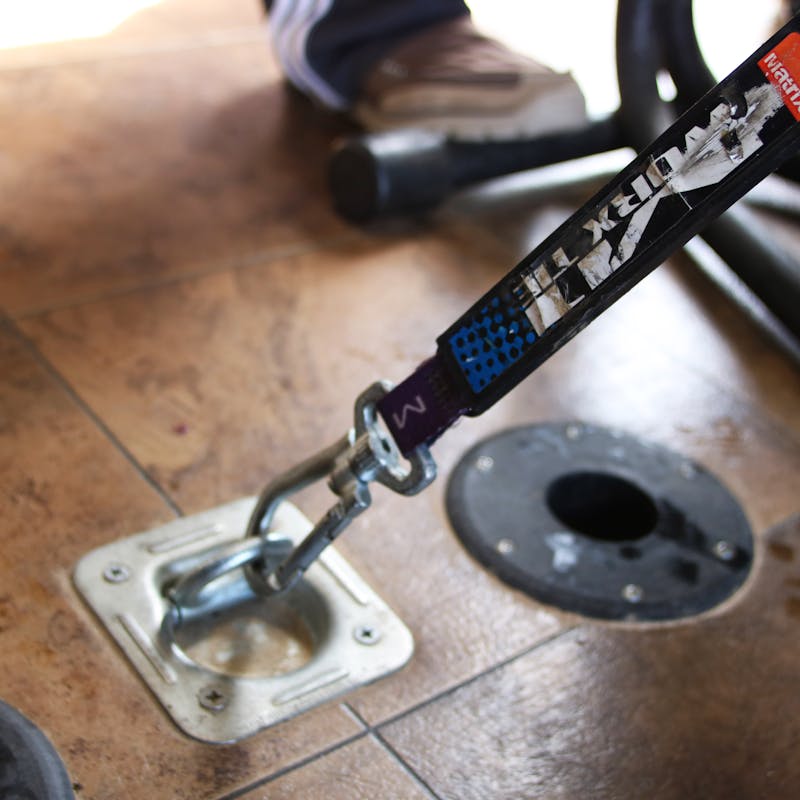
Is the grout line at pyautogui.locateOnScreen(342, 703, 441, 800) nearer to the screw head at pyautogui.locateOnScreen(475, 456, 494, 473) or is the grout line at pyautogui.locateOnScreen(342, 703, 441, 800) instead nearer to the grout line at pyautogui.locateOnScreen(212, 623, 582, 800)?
the grout line at pyautogui.locateOnScreen(212, 623, 582, 800)

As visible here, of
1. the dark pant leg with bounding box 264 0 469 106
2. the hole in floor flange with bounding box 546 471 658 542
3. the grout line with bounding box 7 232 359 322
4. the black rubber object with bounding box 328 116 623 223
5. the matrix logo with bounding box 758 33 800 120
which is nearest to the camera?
the matrix logo with bounding box 758 33 800 120

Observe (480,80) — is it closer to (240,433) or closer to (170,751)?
(240,433)

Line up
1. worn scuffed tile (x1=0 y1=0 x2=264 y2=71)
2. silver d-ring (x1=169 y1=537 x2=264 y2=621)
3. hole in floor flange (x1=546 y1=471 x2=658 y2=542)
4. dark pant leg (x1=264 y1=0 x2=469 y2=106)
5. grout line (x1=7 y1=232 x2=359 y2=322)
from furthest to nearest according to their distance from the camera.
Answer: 1. worn scuffed tile (x1=0 y1=0 x2=264 y2=71)
2. dark pant leg (x1=264 y1=0 x2=469 y2=106)
3. grout line (x1=7 y1=232 x2=359 y2=322)
4. hole in floor flange (x1=546 y1=471 x2=658 y2=542)
5. silver d-ring (x1=169 y1=537 x2=264 y2=621)

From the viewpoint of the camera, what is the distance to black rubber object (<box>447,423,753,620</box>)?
110cm

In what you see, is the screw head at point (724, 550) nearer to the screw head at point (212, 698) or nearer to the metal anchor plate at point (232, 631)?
the metal anchor plate at point (232, 631)

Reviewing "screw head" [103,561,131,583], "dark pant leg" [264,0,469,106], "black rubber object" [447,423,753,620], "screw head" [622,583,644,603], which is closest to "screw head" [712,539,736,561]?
"black rubber object" [447,423,753,620]

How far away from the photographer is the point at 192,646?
1.00 meters

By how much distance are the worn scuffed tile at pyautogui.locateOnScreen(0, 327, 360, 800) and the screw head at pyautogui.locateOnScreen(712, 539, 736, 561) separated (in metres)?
0.43

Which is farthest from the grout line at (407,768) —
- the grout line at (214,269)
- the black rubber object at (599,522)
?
the grout line at (214,269)

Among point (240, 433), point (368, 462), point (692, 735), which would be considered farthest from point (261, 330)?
point (692, 735)

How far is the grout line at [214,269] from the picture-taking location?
4.52ft

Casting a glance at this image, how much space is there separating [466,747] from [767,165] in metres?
0.51

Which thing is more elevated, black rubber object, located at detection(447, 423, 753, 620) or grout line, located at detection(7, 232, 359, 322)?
black rubber object, located at detection(447, 423, 753, 620)

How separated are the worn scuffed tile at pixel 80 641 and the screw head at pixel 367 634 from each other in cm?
8
